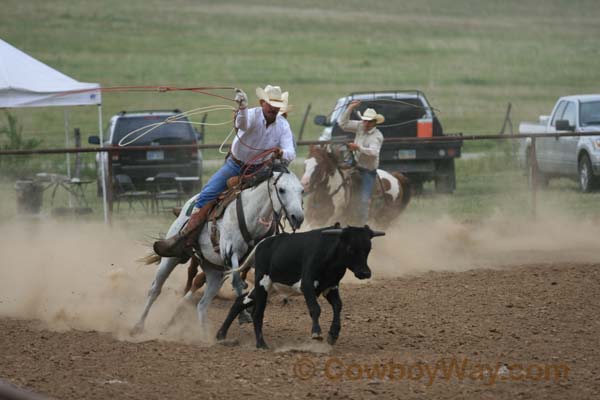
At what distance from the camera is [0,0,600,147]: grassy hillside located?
4059 cm

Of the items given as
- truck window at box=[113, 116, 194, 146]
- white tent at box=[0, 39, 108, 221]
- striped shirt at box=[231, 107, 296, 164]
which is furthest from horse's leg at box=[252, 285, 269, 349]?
truck window at box=[113, 116, 194, 146]

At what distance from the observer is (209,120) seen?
119 ft

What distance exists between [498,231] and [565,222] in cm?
113

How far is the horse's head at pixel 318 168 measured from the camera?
15.0 meters

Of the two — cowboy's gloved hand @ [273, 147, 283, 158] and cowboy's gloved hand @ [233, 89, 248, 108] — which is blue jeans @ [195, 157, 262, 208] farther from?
cowboy's gloved hand @ [233, 89, 248, 108]

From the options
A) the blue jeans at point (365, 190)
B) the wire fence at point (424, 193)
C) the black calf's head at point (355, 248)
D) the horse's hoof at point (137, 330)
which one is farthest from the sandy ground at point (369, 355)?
the wire fence at point (424, 193)

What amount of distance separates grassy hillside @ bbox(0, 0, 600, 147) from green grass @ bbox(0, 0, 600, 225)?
0.09 meters

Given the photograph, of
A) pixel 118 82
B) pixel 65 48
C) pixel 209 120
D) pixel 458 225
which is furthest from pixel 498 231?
pixel 65 48

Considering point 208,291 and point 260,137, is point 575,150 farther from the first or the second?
point 208,291

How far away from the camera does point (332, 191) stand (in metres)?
15.2

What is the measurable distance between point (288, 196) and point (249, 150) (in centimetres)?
117

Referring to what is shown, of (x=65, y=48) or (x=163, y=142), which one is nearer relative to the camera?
(x=163, y=142)

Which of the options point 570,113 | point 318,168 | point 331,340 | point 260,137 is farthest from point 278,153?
point 570,113

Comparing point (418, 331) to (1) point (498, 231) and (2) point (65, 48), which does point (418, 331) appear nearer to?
(1) point (498, 231)
